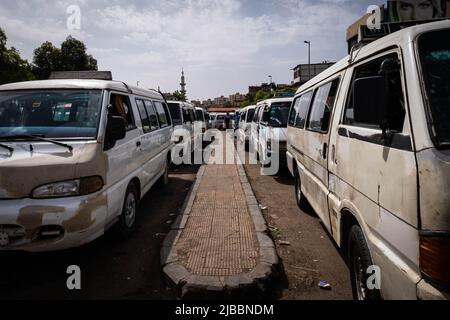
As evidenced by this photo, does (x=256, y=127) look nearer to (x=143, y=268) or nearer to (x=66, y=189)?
(x=143, y=268)

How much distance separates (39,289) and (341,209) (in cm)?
316

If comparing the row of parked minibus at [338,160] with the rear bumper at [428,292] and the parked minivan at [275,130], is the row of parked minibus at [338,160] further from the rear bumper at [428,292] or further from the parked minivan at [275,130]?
the parked minivan at [275,130]

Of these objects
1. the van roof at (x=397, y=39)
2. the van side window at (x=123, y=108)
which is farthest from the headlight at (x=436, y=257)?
the van side window at (x=123, y=108)

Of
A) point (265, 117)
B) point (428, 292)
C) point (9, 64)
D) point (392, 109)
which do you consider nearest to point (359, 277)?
point (428, 292)

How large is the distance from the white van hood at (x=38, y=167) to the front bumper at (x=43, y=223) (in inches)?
5.8

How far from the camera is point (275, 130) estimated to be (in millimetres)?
8672

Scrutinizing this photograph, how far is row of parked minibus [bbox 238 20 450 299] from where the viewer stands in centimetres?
176

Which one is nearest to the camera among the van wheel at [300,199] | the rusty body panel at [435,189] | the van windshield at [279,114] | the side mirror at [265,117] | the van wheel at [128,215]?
the rusty body panel at [435,189]

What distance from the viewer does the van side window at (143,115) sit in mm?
5597

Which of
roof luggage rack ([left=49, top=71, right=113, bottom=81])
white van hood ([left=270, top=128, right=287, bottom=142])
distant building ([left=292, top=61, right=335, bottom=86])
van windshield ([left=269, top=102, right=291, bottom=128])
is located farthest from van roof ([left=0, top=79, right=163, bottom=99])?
distant building ([left=292, top=61, right=335, bottom=86])

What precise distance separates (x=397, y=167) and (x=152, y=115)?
204 inches

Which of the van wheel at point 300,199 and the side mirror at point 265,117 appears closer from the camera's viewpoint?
the van wheel at point 300,199

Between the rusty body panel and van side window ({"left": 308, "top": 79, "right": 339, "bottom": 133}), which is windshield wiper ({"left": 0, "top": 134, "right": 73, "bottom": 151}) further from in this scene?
the rusty body panel
